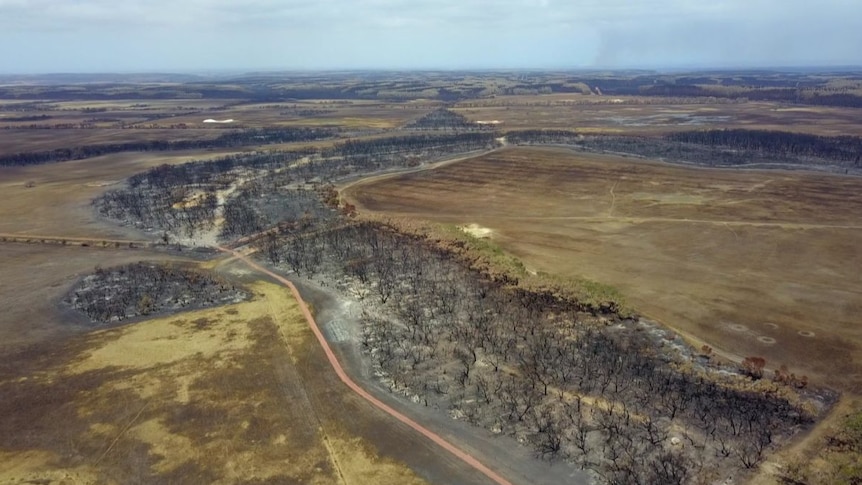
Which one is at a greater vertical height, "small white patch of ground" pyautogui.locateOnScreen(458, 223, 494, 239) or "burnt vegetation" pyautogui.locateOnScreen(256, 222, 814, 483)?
"small white patch of ground" pyautogui.locateOnScreen(458, 223, 494, 239)

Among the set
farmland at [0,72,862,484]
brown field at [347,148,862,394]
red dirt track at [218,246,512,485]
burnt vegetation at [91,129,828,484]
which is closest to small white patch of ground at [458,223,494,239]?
farmland at [0,72,862,484]

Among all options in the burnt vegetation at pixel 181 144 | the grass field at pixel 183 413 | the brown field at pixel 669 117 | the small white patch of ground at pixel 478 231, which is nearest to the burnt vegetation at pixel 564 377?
the grass field at pixel 183 413

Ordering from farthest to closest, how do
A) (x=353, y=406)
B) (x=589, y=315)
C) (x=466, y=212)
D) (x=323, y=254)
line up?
1. (x=466, y=212)
2. (x=323, y=254)
3. (x=589, y=315)
4. (x=353, y=406)

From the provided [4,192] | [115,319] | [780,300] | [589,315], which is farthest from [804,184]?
[4,192]

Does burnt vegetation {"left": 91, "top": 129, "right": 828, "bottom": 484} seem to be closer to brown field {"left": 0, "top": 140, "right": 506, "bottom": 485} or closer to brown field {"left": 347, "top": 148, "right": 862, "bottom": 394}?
brown field {"left": 0, "top": 140, "right": 506, "bottom": 485}

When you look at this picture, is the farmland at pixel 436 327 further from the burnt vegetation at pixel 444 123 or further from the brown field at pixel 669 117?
the burnt vegetation at pixel 444 123

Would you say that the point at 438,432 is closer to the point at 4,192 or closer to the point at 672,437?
the point at 672,437
